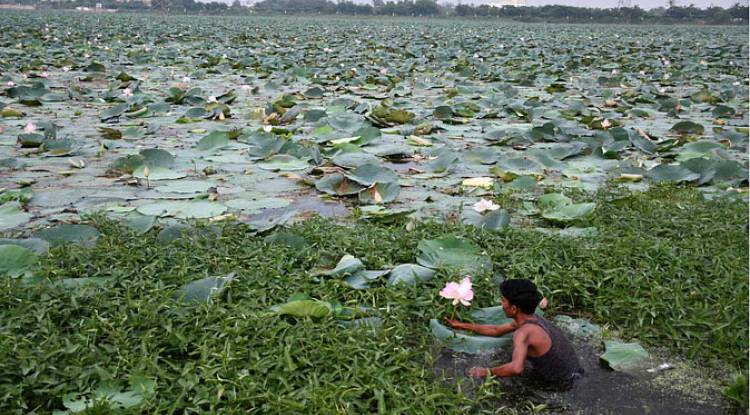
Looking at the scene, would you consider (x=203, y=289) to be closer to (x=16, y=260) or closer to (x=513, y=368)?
(x=16, y=260)

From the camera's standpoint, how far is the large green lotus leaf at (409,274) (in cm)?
220

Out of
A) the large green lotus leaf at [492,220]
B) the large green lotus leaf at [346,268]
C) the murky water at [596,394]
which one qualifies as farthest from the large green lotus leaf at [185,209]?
the murky water at [596,394]

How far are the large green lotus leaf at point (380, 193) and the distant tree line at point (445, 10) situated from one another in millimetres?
35775

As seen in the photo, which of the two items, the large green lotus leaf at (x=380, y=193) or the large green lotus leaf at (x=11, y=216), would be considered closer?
the large green lotus leaf at (x=11, y=216)

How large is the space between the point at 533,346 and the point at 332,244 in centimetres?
95

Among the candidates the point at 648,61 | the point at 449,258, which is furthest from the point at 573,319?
the point at 648,61

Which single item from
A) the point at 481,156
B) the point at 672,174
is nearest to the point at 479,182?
the point at 481,156

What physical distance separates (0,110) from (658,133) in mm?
4788

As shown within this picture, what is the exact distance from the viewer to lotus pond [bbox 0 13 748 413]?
1711 mm

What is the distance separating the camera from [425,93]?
6984mm

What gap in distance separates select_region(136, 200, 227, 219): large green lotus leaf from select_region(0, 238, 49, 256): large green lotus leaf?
501 millimetres

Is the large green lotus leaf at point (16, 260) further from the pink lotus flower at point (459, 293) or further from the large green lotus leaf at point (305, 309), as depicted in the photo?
the pink lotus flower at point (459, 293)

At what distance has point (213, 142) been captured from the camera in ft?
13.4

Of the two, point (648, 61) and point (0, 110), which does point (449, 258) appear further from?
point (648, 61)
